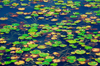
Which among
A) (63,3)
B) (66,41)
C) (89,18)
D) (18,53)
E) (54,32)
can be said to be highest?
(63,3)

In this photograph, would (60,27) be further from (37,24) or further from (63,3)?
(63,3)

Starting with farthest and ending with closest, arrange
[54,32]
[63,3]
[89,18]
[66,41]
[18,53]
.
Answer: [63,3] < [89,18] < [54,32] < [66,41] < [18,53]

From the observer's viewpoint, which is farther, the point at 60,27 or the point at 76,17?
the point at 76,17

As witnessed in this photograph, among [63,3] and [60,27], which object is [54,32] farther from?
[63,3]

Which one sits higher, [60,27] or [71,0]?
[71,0]

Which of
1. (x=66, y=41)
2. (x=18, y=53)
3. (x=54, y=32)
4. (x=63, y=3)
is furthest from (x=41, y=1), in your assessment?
(x=18, y=53)

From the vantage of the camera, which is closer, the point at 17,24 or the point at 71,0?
the point at 17,24

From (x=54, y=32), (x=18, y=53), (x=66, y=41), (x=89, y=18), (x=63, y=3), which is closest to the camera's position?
(x=18, y=53)

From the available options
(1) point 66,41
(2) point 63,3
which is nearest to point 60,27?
(1) point 66,41

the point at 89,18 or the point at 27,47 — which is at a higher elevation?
the point at 89,18
